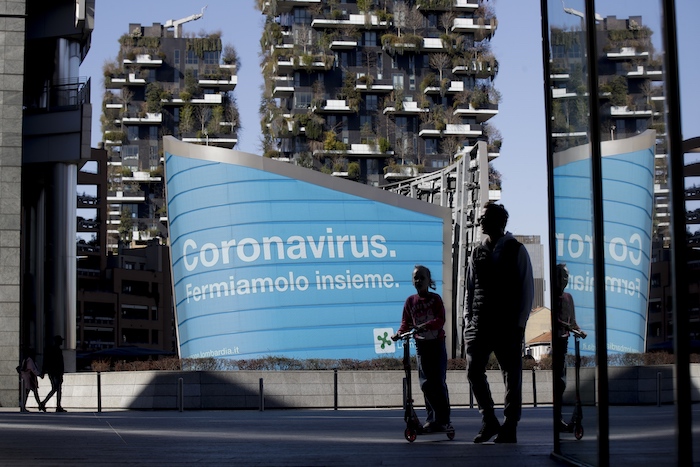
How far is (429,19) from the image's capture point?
4919 inches

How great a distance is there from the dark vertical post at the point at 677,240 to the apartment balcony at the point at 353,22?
385 ft

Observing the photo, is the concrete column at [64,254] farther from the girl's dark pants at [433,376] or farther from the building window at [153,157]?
the building window at [153,157]

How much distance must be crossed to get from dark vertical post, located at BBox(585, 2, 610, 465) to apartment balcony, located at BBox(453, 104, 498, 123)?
115814mm

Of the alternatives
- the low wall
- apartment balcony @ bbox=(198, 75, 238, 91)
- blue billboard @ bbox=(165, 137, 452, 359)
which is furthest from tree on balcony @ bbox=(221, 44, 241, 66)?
the low wall

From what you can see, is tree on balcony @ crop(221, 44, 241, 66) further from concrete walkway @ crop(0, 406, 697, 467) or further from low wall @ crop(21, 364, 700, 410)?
concrete walkway @ crop(0, 406, 697, 467)

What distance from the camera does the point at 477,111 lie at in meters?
121

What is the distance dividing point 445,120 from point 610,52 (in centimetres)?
11698

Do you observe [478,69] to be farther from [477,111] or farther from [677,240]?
[677,240]

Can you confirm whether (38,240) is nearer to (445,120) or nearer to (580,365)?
(580,365)

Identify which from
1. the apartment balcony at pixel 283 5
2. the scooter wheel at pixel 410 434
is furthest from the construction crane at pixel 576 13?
the apartment balcony at pixel 283 5

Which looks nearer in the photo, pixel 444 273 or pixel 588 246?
pixel 588 246

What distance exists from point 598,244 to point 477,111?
117 m

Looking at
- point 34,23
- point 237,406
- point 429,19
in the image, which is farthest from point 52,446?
point 429,19

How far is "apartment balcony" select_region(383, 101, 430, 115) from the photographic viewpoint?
396ft
